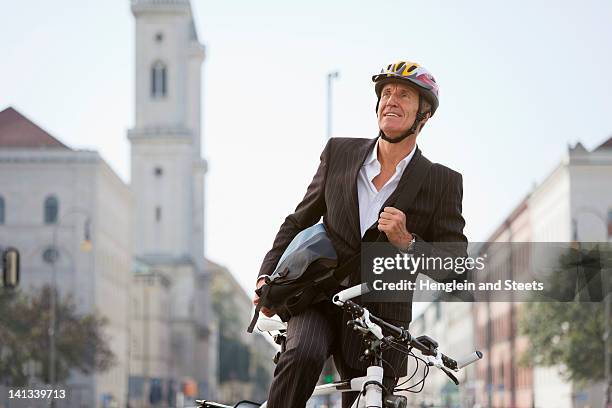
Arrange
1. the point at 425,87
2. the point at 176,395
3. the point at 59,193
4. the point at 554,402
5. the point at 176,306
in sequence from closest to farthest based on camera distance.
Result: the point at 425,87 → the point at 554,402 → the point at 59,193 → the point at 176,395 → the point at 176,306

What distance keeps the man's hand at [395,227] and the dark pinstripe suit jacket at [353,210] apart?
0.63ft

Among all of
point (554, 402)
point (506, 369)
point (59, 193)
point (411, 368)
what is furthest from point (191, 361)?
point (411, 368)

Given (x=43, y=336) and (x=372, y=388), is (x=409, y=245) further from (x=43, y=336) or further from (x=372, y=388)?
(x=43, y=336)

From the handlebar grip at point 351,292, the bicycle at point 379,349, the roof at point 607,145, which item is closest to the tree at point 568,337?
the roof at point 607,145

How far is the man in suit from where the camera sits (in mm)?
5211

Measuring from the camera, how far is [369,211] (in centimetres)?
554

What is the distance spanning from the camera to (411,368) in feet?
18.8

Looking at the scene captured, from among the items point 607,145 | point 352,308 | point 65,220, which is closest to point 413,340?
point 352,308

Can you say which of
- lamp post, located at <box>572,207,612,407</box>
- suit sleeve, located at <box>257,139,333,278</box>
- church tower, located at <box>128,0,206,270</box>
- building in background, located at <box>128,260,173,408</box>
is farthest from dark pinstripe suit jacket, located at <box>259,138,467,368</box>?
church tower, located at <box>128,0,206,270</box>

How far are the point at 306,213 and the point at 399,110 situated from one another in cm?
53

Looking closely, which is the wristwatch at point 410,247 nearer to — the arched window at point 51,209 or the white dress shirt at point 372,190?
the white dress shirt at point 372,190

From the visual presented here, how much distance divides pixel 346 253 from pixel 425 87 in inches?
24.8

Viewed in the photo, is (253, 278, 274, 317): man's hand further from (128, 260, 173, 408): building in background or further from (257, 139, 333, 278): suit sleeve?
(128, 260, 173, 408): building in background

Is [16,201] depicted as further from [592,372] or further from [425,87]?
[425,87]
